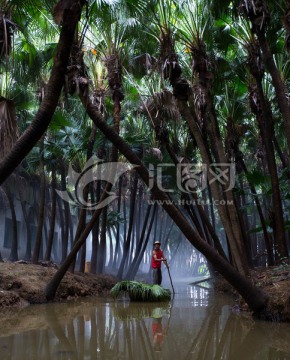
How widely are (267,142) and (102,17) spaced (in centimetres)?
532

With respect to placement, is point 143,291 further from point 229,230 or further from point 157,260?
point 229,230

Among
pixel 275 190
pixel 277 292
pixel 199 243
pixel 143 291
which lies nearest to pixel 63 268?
pixel 143 291

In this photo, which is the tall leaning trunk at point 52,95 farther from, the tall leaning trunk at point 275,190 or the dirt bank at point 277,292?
the tall leaning trunk at point 275,190

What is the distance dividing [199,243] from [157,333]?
1.69 meters

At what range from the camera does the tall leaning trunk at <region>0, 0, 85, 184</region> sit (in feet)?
18.2

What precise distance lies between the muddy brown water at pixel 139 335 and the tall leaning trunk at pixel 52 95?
→ 7.74 feet

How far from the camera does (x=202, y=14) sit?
10117 mm

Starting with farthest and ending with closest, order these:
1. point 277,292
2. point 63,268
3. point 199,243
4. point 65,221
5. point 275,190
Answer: point 65,221 < point 275,190 < point 63,268 < point 277,292 < point 199,243

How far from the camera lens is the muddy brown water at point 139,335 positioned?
15.6 ft

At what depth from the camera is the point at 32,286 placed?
10.8 metres

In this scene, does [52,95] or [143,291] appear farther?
[143,291]

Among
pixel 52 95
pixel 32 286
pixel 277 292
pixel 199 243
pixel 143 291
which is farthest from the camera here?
pixel 143 291

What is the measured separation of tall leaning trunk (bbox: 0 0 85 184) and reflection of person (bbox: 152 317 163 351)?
9.94 feet

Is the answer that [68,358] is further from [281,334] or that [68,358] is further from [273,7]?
[273,7]
